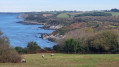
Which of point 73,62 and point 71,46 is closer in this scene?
point 73,62

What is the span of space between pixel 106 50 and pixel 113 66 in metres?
21.9

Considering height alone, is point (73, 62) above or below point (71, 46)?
above

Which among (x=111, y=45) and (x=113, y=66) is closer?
(x=113, y=66)

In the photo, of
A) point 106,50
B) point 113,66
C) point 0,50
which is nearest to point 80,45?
point 106,50

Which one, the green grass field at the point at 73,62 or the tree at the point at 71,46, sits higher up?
the green grass field at the point at 73,62

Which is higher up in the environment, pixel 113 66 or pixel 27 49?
pixel 113 66

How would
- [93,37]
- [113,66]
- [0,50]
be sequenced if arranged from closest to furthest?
[113,66], [0,50], [93,37]

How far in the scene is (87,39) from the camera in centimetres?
4116

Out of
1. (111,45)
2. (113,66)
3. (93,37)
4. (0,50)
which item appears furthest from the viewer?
(93,37)

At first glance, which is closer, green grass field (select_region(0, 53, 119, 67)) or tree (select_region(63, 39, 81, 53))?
green grass field (select_region(0, 53, 119, 67))

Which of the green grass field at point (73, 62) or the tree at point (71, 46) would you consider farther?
the tree at point (71, 46)

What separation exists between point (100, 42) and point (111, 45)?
1.93 m

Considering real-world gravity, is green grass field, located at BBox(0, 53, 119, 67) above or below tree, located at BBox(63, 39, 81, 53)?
above

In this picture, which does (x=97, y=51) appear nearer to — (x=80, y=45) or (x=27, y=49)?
(x=80, y=45)
